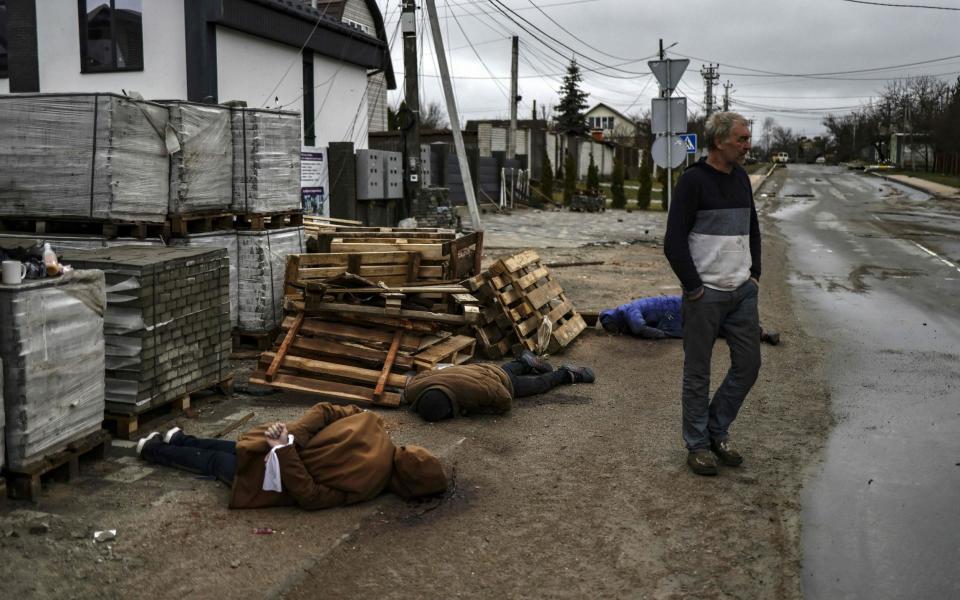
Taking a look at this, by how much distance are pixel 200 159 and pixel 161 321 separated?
7.69 ft

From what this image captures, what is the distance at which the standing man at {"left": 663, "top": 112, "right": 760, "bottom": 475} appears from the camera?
558cm

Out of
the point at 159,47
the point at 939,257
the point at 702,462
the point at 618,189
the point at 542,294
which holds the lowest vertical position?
the point at 702,462

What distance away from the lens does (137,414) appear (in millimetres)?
6012

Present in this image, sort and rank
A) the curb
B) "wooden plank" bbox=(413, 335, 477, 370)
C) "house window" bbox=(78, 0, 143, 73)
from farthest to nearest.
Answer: the curb < "house window" bbox=(78, 0, 143, 73) < "wooden plank" bbox=(413, 335, 477, 370)

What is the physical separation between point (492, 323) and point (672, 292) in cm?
580

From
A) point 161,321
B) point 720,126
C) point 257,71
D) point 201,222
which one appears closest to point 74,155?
point 201,222

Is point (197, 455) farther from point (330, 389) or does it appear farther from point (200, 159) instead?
point (200, 159)

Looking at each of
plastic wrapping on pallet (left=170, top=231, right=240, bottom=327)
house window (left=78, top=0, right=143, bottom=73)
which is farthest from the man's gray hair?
house window (left=78, top=0, right=143, bottom=73)

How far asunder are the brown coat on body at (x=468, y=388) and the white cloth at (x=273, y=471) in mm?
2037

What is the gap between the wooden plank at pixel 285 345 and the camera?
24.4 ft

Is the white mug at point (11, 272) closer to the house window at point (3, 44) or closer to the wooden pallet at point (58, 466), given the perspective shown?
the wooden pallet at point (58, 466)

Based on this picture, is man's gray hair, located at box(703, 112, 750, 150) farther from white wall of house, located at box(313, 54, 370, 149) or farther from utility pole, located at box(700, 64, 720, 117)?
utility pole, located at box(700, 64, 720, 117)

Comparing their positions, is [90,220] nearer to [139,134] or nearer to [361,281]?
[139,134]

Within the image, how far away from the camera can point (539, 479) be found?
5.55 m
